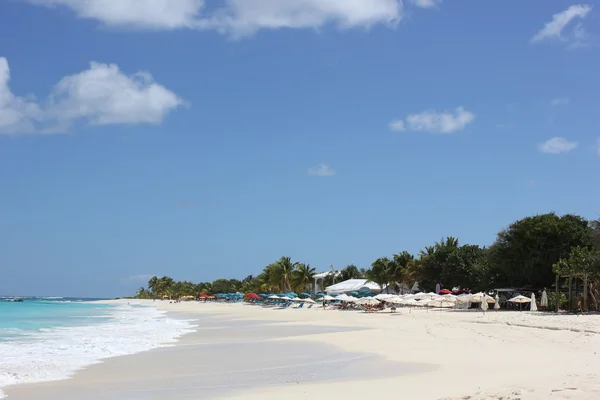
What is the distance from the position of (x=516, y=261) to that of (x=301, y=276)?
3782 centimetres

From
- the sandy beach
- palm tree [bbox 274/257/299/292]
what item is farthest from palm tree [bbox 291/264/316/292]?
the sandy beach

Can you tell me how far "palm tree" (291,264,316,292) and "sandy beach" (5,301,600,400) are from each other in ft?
188

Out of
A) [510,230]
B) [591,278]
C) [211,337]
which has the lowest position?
[211,337]

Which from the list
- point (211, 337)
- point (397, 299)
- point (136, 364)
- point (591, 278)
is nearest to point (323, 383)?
point (136, 364)

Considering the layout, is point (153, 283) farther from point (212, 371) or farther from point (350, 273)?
point (212, 371)

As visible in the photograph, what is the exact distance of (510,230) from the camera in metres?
44.1

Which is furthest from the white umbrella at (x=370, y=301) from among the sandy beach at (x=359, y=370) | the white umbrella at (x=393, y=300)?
the sandy beach at (x=359, y=370)

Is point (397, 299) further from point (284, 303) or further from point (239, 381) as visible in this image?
point (239, 381)

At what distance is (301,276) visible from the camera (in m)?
76.9

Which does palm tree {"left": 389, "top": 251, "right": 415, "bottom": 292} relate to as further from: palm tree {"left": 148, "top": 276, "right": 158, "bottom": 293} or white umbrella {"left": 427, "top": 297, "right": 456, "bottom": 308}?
palm tree {"left": 148, "top": 276, "right": 158, "bottom": 293}

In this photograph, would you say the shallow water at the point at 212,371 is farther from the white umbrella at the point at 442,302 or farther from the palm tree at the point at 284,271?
the palm tree at the point at 284,271

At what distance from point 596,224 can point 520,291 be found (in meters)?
9.01

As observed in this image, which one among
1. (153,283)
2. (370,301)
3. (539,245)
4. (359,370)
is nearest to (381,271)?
(370,301)

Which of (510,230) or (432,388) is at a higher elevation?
(510,230)
